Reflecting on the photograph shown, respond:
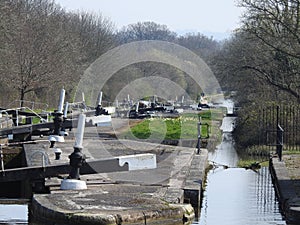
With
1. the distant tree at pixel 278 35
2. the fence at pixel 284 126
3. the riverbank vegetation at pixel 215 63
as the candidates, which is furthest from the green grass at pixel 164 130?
the distant tree at pixel 278 35

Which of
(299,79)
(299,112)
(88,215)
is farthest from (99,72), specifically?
(88,215)

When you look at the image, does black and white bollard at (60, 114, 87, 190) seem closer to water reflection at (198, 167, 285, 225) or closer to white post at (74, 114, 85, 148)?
white post at (74, 114, 85, 148)

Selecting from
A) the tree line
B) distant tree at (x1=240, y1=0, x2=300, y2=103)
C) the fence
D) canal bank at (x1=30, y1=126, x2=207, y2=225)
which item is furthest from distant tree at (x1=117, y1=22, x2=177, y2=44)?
canal bank at (x1=30, y1=126, x2=207, y2=225)

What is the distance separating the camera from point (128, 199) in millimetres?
14328

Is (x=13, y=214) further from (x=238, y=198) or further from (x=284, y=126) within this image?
(x=284, y=126)

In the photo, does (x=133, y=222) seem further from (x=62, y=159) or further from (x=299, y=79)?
(x=299, y=79)

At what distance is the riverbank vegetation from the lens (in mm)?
35250

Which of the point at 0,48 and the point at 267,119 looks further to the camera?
the point at 0,48

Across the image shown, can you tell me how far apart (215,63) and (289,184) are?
31.9 m

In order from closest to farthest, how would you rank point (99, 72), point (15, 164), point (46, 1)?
point (15, 164), point (99, 72), point (46, 1)

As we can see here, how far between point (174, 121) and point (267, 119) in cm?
1355

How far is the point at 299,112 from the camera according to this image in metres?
32.1

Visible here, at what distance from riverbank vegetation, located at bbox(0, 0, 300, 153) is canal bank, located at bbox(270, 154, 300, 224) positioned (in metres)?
6.61

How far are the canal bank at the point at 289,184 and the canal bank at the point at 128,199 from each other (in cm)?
172
